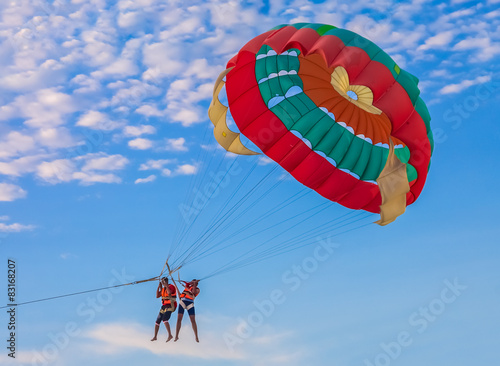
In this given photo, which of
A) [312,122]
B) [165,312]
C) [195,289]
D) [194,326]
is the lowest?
[194,326]

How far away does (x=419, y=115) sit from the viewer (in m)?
16.6

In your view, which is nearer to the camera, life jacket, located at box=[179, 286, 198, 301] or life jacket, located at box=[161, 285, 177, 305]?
life jacket, located at box=[161, 285, 177, 305]

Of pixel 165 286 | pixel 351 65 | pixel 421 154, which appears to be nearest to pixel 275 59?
pixel 351 65

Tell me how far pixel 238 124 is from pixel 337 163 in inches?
106

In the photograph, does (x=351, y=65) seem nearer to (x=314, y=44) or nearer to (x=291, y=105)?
(x=314, y=44)

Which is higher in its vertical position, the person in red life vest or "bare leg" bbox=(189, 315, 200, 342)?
the person in red life vest

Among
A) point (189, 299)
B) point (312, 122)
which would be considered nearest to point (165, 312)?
point (189, 299)

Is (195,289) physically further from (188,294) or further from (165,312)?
(165,312)

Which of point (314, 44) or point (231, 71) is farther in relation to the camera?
point (231, 71)

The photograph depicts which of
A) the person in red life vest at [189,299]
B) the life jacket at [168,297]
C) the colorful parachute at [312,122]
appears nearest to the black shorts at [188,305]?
the person in red life vest at [189,299]

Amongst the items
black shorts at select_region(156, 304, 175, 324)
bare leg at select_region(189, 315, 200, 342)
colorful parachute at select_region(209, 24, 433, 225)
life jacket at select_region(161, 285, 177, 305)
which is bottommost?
bare leg at select_region(189, 315, 200, 342)

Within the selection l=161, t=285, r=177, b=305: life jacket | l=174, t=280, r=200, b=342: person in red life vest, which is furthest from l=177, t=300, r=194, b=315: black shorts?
l=161, t=285, r=177, b=305: life jacket

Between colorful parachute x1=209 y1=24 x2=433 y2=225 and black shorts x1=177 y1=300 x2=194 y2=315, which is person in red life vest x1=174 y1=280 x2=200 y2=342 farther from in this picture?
colorful parachute x1=209 y1=24 x2=433 y2=225

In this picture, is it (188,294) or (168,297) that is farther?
(188,294)
